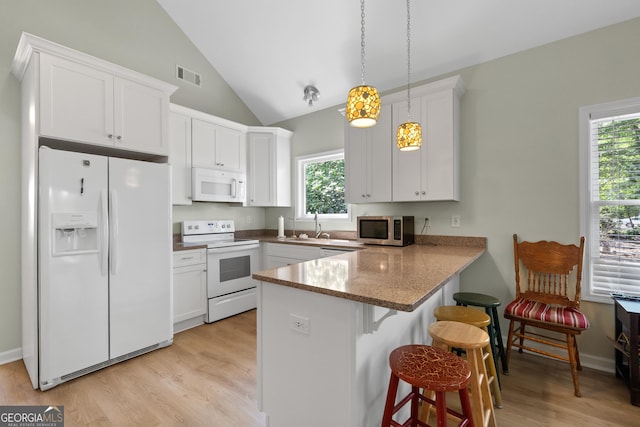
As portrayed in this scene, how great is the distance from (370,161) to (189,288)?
239 cm

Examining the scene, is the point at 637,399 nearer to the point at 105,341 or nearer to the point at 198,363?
the point at 198,363

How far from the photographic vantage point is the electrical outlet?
143 cm

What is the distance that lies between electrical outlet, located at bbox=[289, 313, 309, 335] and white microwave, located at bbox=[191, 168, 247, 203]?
8.31ft

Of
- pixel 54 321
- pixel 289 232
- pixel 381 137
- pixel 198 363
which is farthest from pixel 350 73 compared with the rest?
pixel 54 321

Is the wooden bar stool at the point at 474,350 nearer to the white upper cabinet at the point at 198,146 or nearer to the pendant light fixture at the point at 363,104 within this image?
the pendant light fixture at the point at 363,104

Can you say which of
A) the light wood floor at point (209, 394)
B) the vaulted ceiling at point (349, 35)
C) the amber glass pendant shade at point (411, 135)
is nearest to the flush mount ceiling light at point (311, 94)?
the vaulted ceiling at point (349, 35)

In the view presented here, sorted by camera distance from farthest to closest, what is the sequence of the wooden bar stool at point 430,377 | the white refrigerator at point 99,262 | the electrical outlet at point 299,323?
1. the white refrigerator at point 99,262
2. the electrical outlet at point 299,323
3. the wooden bar stool at point 430,377

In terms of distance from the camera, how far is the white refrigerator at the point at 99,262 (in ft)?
6.91

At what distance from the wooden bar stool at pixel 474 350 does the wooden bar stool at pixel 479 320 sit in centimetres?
21

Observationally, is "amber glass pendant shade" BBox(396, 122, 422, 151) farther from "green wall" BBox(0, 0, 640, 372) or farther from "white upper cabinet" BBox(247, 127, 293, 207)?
"white upper cabinet" BBox(247, 127, 293, 207)

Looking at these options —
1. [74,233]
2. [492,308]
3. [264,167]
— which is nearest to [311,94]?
[264,167]

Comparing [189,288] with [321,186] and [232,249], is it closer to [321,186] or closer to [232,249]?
[232,249]

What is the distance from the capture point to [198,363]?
2455mm

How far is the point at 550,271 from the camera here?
2.45 meters
